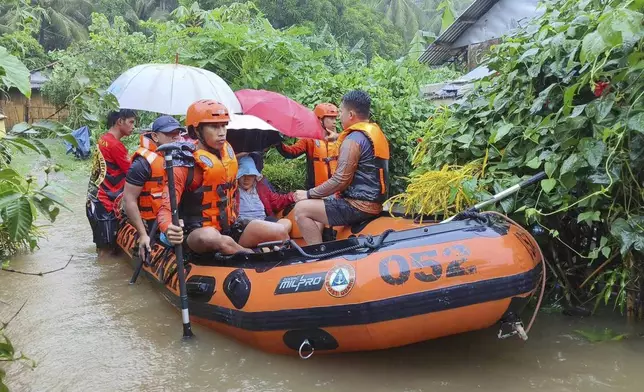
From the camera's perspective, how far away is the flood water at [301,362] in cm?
349

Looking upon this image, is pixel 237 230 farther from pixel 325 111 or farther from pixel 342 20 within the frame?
pixel 342 20

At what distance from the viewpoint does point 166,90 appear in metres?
5.55

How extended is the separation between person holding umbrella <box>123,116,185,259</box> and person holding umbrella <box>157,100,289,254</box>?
2.37 feet

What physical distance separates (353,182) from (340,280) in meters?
1.31

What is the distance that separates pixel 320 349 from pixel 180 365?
3.34 ft

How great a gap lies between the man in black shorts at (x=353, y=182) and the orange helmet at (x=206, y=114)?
981mm

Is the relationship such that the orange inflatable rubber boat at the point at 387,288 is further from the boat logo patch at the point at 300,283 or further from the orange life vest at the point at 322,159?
the orange life vest at the point at 322,159

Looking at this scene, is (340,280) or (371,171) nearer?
(340,280)

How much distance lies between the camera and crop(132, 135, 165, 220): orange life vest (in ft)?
17.0

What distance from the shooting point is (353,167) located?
452 centimetres

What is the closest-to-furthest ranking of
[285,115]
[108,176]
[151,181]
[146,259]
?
[146,259] → [151,181] → [285,115] → [108,176]

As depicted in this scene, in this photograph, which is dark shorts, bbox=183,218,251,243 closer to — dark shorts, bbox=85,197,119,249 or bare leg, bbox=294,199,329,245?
bare leg, bbox=294,199,329,245

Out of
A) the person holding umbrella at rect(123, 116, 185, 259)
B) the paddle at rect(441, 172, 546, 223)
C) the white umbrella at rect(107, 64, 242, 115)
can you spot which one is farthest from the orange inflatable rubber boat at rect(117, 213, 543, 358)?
the white umbrella at rect(107, 64, 242, 115)

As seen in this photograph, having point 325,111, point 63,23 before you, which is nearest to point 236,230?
point 325,111
